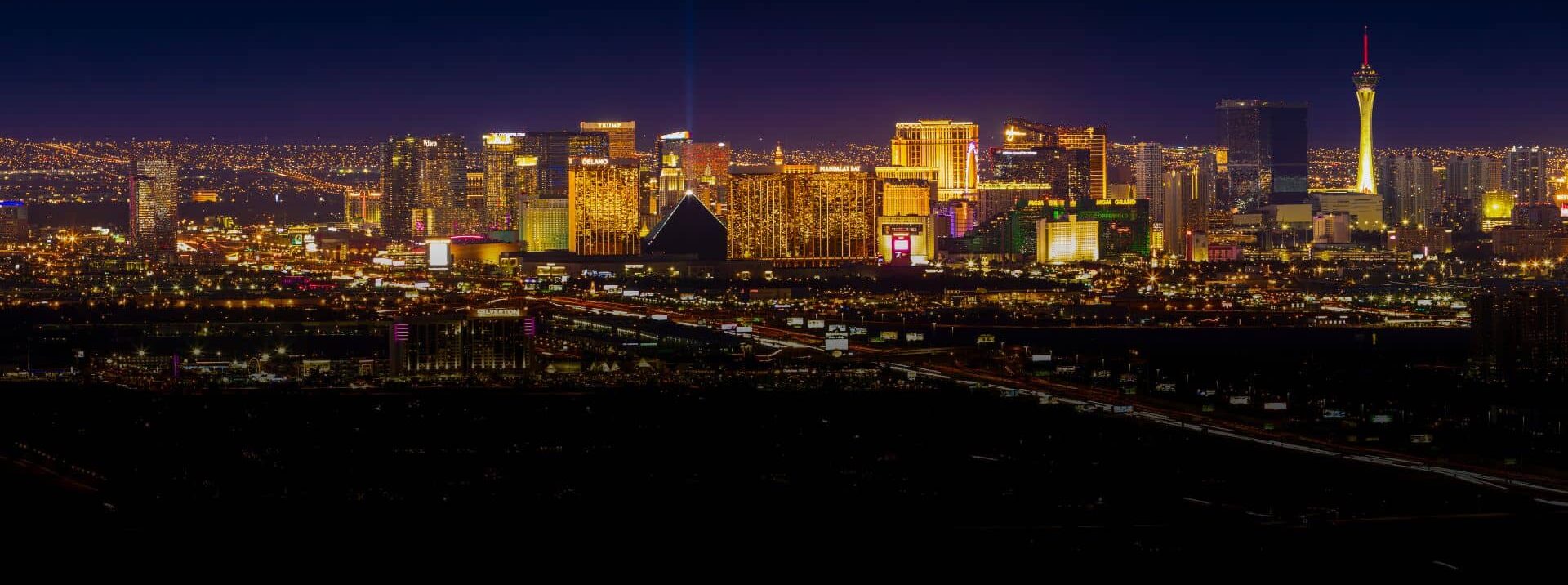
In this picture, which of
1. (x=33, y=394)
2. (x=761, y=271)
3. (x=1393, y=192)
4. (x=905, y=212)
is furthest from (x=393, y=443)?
(x=1393, y=192)

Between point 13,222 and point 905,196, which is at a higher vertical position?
point 905,196

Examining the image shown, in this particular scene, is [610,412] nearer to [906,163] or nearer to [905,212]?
[905,212]

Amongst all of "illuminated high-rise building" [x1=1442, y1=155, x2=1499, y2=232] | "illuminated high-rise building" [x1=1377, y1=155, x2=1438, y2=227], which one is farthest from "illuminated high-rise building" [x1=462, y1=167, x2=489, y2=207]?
"illuminated high-rise building" [x1=1442, y1=155, x2=1499, y2=232]

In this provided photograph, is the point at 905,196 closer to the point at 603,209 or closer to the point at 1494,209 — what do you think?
the point at 603,209

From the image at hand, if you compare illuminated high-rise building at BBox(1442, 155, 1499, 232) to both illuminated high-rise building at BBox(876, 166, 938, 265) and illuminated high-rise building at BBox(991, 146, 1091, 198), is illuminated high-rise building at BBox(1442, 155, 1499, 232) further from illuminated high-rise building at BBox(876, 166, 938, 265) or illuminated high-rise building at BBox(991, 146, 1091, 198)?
illuminated high-rise building at BBox(876, 166, 938, 265)

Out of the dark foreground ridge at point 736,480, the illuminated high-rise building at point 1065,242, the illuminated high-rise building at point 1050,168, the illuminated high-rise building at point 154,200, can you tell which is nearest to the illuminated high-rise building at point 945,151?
the illuminated high-rise building at point 1050,168

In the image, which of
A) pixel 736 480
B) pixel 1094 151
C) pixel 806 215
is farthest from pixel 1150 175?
pixel 736 480
